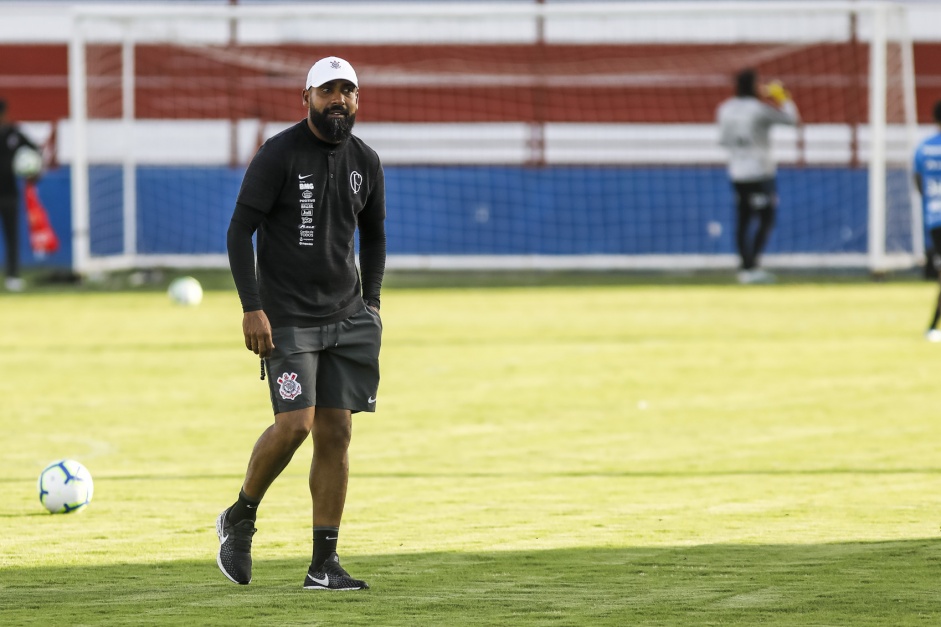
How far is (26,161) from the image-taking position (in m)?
23.9

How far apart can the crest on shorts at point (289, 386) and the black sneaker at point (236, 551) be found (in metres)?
0.57

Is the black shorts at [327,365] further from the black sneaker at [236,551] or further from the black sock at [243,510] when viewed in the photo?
the black sneaker at [236,551]

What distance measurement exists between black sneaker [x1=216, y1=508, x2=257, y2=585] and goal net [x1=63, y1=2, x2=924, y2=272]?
17.0 metres

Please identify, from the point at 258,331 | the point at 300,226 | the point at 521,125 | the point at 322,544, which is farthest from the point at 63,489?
the point at 521,125

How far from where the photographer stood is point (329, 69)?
6.77 metres

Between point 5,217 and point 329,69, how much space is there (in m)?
18.6

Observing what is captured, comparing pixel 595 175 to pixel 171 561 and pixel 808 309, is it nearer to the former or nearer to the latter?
pixel 808 309

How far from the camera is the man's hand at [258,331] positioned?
6.71 meters

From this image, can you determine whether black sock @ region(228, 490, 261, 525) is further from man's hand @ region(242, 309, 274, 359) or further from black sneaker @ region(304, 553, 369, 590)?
man's hand @ region(242, 309, 274, 359)

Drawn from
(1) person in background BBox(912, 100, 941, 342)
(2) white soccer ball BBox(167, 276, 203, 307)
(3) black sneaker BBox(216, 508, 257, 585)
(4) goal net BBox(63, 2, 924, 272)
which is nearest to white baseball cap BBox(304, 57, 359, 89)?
(3) black sneaker BBox(216, 508, 257, 585)

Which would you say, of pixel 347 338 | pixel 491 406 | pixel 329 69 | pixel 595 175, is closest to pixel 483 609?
pixel 347 338

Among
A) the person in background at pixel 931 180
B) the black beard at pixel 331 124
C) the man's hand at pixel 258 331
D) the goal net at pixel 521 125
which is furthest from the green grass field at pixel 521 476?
the goal net at pixel 521 125

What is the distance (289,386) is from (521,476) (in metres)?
3.30

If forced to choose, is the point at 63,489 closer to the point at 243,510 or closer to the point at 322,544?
the point at 243,510
